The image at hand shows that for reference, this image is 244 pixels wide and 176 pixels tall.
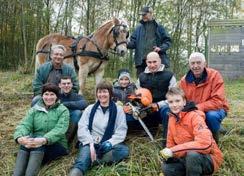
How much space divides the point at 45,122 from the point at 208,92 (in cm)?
183

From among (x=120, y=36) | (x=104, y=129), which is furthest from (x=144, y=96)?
(x=120, y=36)

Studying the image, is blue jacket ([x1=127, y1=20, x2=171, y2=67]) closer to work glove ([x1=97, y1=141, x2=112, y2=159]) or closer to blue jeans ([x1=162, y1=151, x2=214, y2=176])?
work glove ([x1=97, y1=141, x2=112, y2=159])

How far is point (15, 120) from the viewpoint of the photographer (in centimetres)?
640

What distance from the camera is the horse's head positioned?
6.92 m

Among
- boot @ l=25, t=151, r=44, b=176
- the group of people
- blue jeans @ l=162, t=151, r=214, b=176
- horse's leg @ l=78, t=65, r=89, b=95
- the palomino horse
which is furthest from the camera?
horse's leg @ l=78, t=65, r=89, b=95

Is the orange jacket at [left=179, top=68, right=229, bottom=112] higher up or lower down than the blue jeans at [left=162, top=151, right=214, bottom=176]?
higher up

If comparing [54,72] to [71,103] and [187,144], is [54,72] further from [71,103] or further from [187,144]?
[187,144]

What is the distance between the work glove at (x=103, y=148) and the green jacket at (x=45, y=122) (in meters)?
0.45

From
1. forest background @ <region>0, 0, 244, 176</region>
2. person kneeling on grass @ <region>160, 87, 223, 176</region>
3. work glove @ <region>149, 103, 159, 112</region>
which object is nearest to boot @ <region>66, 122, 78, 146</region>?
work glove @ <region>149, 103, 159, 112</region>

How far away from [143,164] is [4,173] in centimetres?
156

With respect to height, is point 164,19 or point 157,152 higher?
point 164,19

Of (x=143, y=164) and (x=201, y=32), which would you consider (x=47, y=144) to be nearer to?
(x=143, y=164)

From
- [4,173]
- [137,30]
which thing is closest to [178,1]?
[137,30]

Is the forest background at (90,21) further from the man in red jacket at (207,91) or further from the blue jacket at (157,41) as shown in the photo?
the man in red jacket at (207,91)
